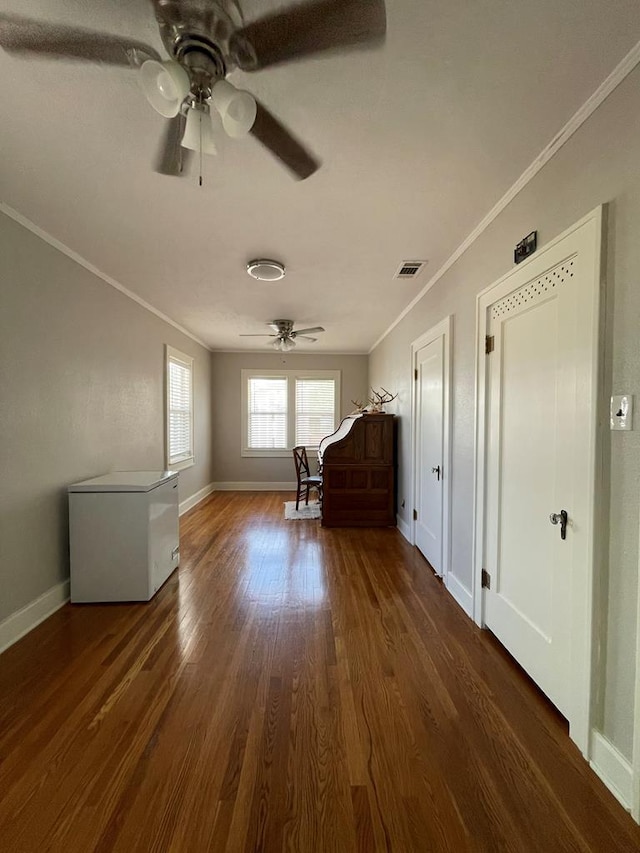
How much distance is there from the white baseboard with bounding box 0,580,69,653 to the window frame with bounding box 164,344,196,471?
2.15 metres

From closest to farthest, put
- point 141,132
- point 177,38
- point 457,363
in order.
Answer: point 177,38
point 141,132
point 457,363

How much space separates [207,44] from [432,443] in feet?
9.41

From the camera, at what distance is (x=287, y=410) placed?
6.83 m

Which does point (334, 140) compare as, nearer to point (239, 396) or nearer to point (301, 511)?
point (301, 511)

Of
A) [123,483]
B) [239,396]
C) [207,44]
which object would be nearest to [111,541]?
[123,483]

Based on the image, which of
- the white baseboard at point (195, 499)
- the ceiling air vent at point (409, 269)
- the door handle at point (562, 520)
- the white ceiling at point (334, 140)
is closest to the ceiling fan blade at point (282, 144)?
the white ceiling at point (334, 140)

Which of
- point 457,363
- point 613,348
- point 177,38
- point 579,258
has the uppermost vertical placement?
point 177,38

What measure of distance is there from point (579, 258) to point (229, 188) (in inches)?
66.8

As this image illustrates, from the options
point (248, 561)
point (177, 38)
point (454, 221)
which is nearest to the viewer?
point (177, 38)

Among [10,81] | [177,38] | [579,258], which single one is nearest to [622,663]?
[579,258]

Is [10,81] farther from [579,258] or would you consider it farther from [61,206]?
[579,258]

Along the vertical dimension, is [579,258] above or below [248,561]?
above

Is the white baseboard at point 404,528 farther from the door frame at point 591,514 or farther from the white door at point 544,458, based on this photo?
the door frame at point 591,514

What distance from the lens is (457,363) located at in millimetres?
2701
